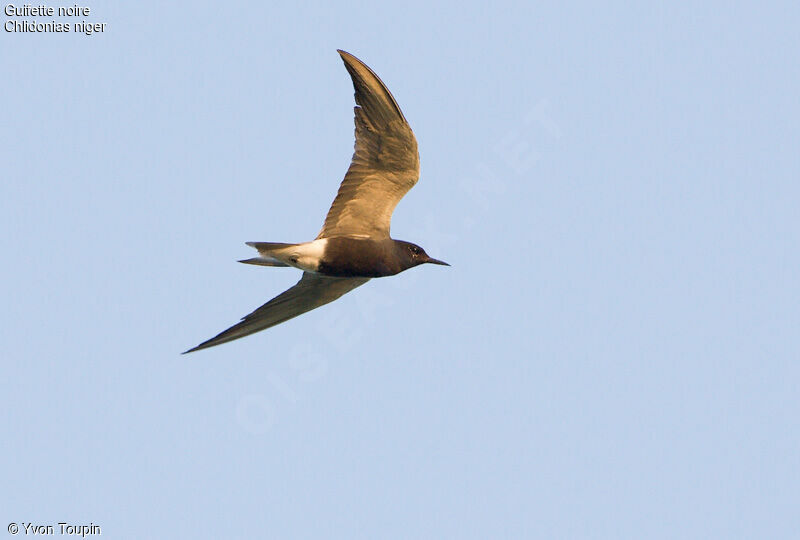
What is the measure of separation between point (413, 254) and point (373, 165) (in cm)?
142

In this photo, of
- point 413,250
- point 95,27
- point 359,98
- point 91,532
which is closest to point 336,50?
point 359,98

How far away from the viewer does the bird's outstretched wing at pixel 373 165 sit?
1268 cm

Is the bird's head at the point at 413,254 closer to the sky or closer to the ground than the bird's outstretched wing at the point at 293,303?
closer to the sky

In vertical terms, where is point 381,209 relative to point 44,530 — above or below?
above

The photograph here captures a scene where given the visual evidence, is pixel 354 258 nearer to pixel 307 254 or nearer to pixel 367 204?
pixel 307 254

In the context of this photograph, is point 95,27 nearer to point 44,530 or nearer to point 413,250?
point 413,250

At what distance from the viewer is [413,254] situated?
13.9 metres

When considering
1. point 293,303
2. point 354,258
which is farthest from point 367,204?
point 293,303

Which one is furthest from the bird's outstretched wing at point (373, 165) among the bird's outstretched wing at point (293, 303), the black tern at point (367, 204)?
the bird's outstretched wing at point (293, 303)

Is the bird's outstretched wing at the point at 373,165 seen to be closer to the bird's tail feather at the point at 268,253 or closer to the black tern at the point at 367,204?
the black tern at the point at 367,204

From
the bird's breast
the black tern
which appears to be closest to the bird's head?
the black tern

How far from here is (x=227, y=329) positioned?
47.8ft

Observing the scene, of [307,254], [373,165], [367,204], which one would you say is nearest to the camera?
[307,254]

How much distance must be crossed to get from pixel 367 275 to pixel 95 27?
5297 mm
